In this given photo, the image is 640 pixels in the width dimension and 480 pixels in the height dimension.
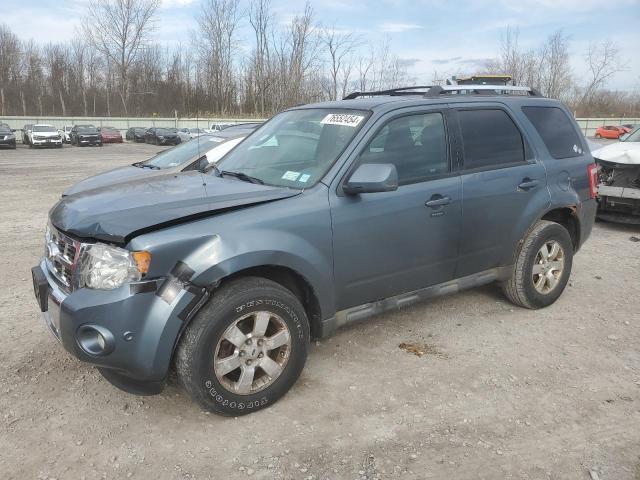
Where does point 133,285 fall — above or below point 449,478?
above

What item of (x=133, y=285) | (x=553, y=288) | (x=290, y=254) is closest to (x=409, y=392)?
(x=290, y=254)

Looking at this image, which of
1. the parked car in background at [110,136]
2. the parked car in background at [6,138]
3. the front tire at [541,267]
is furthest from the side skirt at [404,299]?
the parked car in background at [110,136]

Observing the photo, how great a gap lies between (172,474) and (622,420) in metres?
2.58

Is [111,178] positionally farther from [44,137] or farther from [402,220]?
[44,137]

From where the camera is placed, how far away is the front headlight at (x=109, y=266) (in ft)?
8.87

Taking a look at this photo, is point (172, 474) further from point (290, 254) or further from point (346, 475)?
point (290, 254)

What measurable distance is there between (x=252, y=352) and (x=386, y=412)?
35.3 inches

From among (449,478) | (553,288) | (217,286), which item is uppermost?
(217,286)

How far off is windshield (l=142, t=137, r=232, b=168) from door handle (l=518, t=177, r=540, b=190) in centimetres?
460

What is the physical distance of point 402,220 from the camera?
3605mm

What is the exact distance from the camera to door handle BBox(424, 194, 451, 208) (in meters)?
3.72

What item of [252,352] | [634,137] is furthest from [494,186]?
[634,137]

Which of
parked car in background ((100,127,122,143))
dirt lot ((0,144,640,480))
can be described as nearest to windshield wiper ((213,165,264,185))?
dirt lot ((0,144,640,480))

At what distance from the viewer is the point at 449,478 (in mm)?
2607
